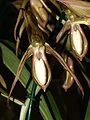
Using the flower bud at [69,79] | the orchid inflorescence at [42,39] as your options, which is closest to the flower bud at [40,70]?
the orchid inflorescence at [42,39]

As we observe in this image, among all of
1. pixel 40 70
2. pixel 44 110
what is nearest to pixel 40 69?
pixel 40 70

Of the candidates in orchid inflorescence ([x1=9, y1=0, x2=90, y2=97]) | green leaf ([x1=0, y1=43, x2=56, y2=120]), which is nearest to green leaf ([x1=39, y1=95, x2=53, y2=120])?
green leaf ([x1=0, y1=43, x2=56, y2=120])

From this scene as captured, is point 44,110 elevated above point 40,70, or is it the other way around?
point 40,70


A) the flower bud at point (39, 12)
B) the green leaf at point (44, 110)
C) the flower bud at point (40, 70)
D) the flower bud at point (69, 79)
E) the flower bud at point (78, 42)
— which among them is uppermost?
the flower bud at point (39, 12)

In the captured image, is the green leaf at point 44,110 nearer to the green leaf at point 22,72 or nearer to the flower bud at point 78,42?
the green leaf at point 22,72

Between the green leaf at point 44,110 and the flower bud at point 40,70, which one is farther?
the green leaf at point 44,110

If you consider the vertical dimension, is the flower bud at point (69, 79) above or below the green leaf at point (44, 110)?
above

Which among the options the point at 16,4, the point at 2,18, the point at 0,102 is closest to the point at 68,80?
the point at 16,4

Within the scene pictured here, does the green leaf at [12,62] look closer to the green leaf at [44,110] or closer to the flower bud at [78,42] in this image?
the green leaf at [44,110]

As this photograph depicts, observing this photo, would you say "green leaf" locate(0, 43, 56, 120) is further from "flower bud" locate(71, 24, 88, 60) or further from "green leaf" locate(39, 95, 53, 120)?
"flower bud" locate(71, 24, 88, 60)

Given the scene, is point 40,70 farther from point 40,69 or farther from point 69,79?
point 69,79

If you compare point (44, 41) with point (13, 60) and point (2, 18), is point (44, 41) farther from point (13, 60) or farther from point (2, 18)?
point (2, 18)
